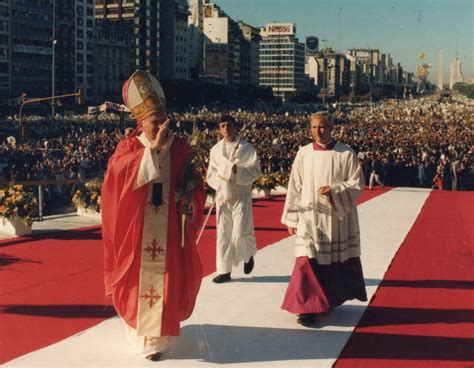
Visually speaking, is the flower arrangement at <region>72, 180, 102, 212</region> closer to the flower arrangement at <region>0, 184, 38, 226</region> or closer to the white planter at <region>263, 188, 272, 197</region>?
the flower arrangement at <region>0, 184, 38, 226</region>

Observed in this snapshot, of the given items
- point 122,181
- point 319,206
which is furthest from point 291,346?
point 122,181

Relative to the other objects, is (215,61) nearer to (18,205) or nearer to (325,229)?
(18,205)

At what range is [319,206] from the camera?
589 cm

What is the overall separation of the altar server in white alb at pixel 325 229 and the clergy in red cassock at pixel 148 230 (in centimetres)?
109

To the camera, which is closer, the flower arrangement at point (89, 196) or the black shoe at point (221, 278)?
the black shoe at point (221, 278)

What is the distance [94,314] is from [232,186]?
2.10m

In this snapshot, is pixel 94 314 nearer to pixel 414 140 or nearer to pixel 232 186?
pixel 232 186

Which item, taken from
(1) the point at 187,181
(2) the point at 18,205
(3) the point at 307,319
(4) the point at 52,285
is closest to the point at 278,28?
(2) the point at 18,205

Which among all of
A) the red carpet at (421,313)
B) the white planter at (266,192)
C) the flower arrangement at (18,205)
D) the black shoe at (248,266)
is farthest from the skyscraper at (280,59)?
the black shoe at (248,266)

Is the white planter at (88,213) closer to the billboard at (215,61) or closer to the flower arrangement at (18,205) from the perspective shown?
the flower arrangement at (18,205)

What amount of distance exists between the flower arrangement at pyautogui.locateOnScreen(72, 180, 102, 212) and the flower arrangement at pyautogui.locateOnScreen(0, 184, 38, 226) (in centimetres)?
192

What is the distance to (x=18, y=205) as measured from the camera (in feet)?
33.1

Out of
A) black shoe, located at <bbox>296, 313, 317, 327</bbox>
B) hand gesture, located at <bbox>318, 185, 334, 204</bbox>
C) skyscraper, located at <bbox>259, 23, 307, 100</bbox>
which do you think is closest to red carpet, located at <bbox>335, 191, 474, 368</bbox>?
black shoe, located at <bbox>296, 313, 317, 327</bbox>

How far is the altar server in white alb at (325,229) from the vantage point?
18.8 feet
